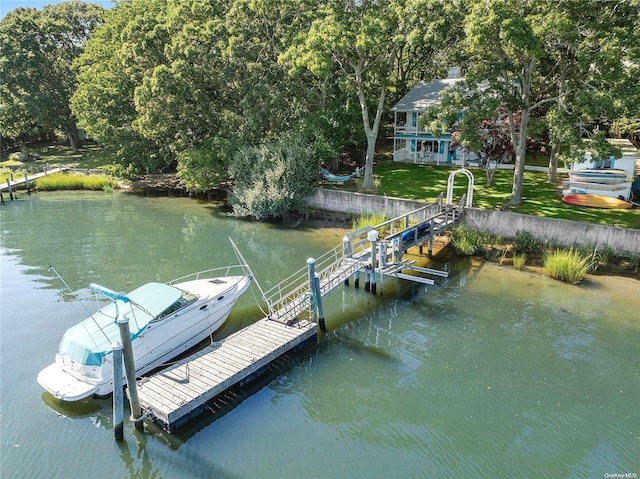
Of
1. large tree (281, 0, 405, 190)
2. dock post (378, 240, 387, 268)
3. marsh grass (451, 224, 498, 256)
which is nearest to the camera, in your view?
dock post (378, 240, 387, 268)

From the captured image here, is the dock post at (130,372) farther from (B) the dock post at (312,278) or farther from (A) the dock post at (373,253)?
(A) the dock post at (373,253)

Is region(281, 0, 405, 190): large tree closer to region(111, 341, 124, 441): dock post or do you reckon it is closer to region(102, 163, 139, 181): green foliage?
region(102, 163, 139, 181): green foliage

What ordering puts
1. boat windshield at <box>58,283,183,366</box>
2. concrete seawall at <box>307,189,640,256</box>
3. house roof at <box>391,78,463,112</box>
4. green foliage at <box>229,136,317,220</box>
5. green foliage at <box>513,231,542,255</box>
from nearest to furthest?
boat windshield at <box>58,283,183,366</box> < concrete seawall at <box>307,189,640,256</box> < green foliage at <box>513,231,542,255</box> < green foliage at <box>229,136,317,220</box> < house roof at <box>391,78,463,112</box>

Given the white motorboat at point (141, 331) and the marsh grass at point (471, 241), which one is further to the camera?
the marsh grass at point (471, 241)

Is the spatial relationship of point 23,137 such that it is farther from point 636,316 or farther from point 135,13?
point 636,316

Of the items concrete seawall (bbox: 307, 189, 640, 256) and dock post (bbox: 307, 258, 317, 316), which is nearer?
dock post (bbox: 307, 258, 317, 316)

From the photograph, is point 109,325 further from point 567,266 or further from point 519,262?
point 567,266

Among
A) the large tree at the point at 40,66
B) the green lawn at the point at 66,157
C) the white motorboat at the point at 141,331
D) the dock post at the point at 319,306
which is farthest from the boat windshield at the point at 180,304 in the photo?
the large tree at the point at 40,66

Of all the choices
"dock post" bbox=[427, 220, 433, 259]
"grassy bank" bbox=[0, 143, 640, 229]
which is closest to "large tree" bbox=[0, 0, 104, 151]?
"grassy bank" bbox=[0, 143, 640, 229]
